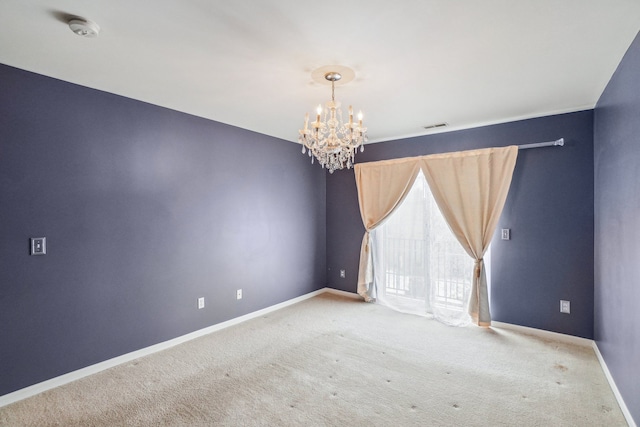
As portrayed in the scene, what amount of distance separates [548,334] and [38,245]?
4.90m

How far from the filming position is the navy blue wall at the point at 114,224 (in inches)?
91.4

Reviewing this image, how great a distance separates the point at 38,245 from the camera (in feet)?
7.85

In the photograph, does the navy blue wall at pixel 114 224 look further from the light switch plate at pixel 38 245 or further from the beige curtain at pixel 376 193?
the beige curtain at pixel 376 193

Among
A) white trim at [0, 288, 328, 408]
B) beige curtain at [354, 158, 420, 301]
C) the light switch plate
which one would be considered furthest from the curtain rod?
the light switch plate

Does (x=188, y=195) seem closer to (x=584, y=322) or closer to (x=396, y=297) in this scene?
(x=396, y=297)

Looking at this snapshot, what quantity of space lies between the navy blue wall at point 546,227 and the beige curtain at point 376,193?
0.77m

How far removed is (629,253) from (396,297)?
2.81 m

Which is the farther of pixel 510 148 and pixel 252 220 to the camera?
pixel 252 220

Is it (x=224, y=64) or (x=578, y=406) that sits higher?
(x=224, y=64)

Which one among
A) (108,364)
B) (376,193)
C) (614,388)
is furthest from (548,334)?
(108,364)

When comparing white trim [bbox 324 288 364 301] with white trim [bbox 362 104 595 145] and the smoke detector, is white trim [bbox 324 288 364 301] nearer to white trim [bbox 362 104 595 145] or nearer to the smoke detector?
white trim [bbox 362 104 595 145]

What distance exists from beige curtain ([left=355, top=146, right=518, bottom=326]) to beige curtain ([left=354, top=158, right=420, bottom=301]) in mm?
14

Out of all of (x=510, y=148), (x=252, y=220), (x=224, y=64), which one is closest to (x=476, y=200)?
(x=510, y=148)

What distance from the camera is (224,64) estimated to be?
2230 millimetres
